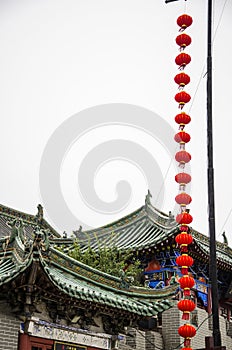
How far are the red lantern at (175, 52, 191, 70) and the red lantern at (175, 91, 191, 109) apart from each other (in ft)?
2.08

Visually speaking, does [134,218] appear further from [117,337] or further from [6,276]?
[6,276]

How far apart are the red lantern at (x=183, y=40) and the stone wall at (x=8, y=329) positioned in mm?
6871

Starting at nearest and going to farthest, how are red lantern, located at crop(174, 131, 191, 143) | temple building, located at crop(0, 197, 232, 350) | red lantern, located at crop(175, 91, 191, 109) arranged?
1. temple building, located at crop(0, 197, 232, 350)
2. red lantern, located at crop(174, 131, 191, 143)
3. red lantern, located at crop(175, 91, 191, 109)

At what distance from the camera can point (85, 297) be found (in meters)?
10.8

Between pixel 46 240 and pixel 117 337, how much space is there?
3.87m

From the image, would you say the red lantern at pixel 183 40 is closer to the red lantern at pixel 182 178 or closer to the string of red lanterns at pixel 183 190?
the string of red lanterns at pixel 183 190

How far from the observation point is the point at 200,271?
743 inches

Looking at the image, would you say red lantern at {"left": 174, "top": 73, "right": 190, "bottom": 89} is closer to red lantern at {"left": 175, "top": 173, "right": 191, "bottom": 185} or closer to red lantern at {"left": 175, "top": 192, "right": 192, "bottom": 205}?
red lantern at {"left": 175, "top": 173, "right": 191, "bottom": 185}

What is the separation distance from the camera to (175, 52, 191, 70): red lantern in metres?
12.5

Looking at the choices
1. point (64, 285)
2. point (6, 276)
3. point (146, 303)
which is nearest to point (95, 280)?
point (146, 303)

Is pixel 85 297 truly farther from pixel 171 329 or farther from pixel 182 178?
pixel 171 329

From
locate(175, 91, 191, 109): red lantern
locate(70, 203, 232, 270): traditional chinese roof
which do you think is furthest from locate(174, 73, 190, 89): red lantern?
locate(70, 203, 232, 270): traditional chinese roof

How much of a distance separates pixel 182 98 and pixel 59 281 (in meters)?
4.98

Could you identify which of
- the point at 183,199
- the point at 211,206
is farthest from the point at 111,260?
the point at 183,199
